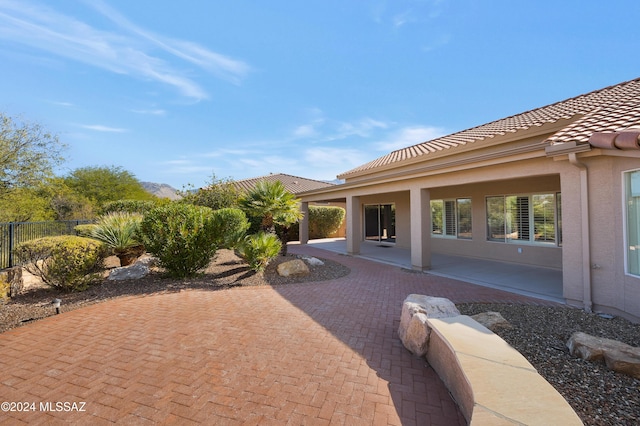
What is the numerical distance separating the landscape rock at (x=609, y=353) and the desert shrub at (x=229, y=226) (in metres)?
8.64

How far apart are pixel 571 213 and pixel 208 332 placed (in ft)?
26.1

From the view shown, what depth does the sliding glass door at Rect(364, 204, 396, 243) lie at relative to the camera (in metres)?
17.7

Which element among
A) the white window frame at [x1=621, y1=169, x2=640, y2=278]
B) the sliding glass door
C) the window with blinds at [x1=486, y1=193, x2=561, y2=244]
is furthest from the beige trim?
the sliding glass door

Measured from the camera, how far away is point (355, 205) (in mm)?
13992

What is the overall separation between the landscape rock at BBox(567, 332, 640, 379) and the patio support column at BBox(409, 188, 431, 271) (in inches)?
241

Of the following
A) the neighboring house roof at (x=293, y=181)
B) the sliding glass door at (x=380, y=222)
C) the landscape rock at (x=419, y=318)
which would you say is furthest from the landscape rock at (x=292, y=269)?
the neighboring house roof at (x=293, y=181)

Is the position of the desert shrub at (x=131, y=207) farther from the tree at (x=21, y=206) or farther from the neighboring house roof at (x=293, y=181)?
the neighboring house roof at (x=293, y=181)

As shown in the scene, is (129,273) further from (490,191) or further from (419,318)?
(490,191)

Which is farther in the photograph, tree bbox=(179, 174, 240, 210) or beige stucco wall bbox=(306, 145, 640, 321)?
tree bbox=(179, 174, 240, 210)

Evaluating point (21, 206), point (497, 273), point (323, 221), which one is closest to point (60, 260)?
point (497, 273)

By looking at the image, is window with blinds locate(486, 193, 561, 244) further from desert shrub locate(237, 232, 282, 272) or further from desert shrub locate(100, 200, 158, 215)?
desert shrub locate(100, 200, 158, 215)

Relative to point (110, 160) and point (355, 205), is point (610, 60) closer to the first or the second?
point (355, 205)

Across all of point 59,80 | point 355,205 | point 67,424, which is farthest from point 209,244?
point 59,80

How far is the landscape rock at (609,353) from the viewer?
327 cm
